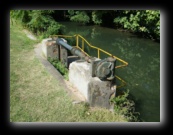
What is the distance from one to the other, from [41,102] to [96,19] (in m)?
16.9

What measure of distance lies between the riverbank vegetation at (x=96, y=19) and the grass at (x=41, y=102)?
15.8 feet

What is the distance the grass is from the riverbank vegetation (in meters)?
4.81

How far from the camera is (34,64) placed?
9.37 metres

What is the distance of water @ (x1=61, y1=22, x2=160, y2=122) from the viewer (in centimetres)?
884

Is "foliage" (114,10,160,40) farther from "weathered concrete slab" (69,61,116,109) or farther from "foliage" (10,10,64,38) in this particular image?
"weathered concrete slab" (69,61,116,109)

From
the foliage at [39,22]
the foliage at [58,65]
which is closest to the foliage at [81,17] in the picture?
the foliage at [39,22]

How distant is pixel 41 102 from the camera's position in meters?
6.84

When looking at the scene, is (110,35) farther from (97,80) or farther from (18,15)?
(97,80)

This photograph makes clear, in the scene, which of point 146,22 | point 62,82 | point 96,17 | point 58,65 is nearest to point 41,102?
point 62,82

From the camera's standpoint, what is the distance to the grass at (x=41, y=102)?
6223 millimetres

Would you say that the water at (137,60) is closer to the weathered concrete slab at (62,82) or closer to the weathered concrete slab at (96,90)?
the weathered concrete slab at (96,90)

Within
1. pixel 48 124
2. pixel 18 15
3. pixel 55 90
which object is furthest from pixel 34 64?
pixel 18 15
